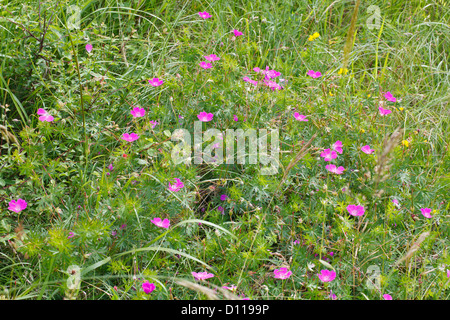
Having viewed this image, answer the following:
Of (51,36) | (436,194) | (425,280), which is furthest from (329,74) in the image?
(51,36)

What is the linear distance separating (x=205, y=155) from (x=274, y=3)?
160cm

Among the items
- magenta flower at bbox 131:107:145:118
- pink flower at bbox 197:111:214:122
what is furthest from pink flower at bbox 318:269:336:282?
magenta flower at bbox 131:107:145:118

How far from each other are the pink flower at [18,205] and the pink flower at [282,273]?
1060mm

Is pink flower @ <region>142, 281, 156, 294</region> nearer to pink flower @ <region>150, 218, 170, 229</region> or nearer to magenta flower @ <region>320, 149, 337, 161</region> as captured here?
pink flower @ <region>150, 218, 170, 229</region>

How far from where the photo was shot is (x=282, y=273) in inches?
71.5

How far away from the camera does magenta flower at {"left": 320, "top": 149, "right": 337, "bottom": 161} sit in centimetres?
220

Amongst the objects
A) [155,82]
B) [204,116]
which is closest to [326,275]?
[204,116]

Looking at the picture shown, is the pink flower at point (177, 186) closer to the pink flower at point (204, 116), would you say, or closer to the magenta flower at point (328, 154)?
the pink flower at point (204, 116)

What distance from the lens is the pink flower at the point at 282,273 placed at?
70.7 inches

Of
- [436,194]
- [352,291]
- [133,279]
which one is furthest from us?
[436,194]

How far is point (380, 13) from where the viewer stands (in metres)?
3.54

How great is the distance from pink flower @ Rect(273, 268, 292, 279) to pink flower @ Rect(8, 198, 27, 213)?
3.48 ft

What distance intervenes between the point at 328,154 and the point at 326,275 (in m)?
0.64

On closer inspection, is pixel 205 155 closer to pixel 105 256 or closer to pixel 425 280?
pixel 105 256
